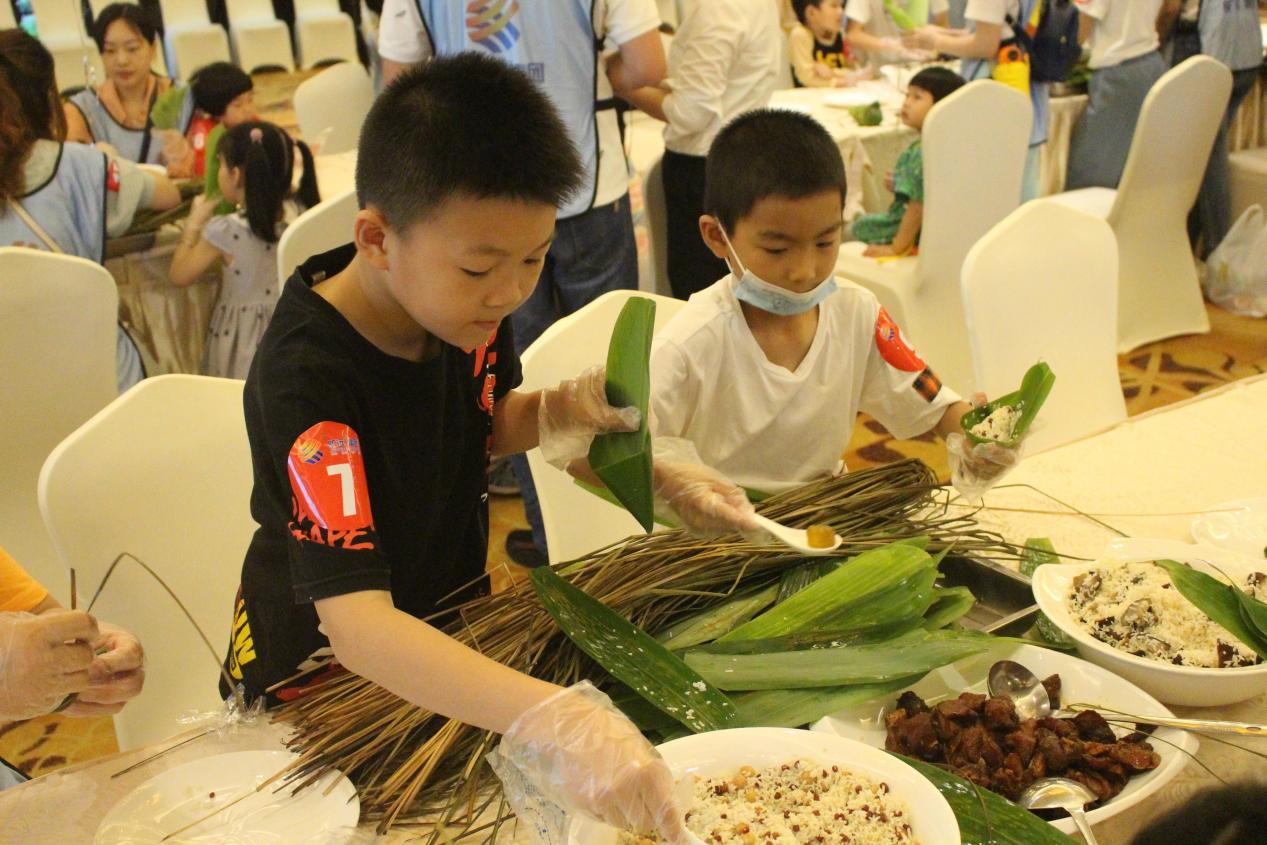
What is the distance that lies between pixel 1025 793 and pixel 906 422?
93 cm

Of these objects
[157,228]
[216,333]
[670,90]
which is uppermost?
[670,90]

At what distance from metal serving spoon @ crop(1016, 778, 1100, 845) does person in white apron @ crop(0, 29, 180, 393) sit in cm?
243

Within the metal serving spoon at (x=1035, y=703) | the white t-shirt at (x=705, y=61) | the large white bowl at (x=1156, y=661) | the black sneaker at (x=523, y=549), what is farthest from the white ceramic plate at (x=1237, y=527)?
the white t-shirt at (x=705, y=61)

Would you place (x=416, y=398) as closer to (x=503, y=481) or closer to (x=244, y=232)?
(x=244, y=232)

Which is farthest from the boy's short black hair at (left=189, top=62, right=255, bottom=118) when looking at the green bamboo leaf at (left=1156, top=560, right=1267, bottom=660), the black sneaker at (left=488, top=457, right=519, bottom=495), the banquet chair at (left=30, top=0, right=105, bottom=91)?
the banquet chair at (left=30, top=0, right=105, bottom=91)

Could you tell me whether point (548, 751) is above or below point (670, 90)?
below

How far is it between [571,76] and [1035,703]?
203 centimetres

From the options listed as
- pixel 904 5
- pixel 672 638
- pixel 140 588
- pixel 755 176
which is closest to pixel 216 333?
pixel 140 588

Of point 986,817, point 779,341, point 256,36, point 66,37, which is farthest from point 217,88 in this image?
point 256,36

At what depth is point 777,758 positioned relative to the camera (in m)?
1.03

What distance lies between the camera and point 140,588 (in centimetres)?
158

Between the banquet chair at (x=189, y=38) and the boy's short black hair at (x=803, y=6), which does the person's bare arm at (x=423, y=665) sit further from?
the banquet chair at (x=189, y=38)

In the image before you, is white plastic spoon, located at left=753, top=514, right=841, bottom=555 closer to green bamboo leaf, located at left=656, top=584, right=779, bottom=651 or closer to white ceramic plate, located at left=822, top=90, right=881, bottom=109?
green bamboo leaf, located at left=656, top=584, right=779, bottom=651

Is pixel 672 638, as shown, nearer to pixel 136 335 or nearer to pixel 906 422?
pixel 906 422
